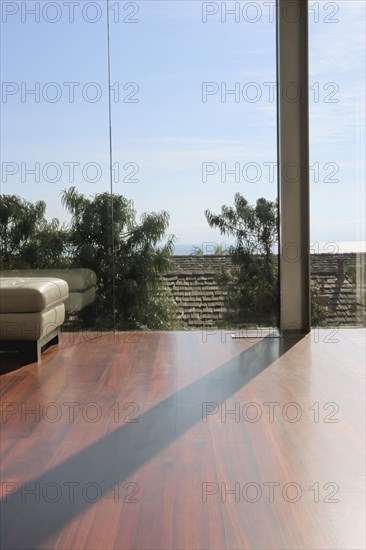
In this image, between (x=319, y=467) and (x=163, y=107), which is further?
(x=163, y=107)

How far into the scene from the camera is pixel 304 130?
529cm

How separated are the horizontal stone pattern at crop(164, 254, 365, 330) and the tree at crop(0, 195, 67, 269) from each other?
3.06 feet

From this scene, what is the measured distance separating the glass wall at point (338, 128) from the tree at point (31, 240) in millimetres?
2073

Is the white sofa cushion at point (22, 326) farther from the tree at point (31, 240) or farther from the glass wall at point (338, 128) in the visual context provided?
the glass wall at point (338, 128)

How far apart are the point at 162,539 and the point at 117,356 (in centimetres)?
271

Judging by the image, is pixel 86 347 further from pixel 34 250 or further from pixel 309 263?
pixel 309 263

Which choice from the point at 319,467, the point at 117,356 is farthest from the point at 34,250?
the point at 319,467

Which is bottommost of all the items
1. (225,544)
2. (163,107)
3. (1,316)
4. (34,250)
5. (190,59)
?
(225,544)

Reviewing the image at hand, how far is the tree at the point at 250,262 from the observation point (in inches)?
214

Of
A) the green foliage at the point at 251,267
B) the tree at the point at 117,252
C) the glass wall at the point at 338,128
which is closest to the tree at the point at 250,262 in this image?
the green foliage at the point at 251,267

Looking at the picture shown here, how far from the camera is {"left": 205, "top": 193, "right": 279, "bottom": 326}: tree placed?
5.44m

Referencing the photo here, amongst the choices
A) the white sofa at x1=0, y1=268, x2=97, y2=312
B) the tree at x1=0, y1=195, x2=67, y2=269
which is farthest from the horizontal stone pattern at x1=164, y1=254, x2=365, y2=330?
the tree at x1=0, y1=195, x2=67, y2=269

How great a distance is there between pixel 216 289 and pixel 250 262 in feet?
1.18

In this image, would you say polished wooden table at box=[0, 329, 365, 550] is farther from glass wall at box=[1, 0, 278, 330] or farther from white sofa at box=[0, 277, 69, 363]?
glass wall at box=[1, 0, 278, 330]
